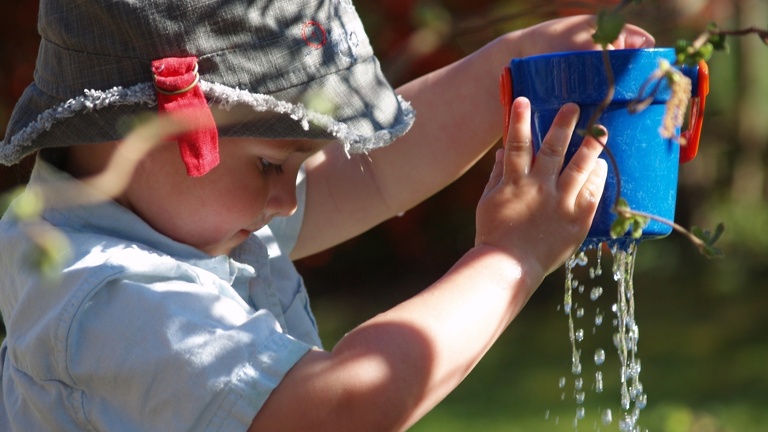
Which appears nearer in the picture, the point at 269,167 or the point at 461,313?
the point at 461,313

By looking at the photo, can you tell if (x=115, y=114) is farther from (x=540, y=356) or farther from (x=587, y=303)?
(x=587, y=303)

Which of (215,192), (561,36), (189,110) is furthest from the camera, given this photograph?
(561,36)

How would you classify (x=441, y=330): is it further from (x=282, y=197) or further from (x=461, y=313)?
(x=282, y=197)

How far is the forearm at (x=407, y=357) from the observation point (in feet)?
5.31

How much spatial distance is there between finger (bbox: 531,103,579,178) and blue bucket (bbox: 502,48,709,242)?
0.02 metres

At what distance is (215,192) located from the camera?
74.2 inches

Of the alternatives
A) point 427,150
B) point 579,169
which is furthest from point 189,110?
point 427,150

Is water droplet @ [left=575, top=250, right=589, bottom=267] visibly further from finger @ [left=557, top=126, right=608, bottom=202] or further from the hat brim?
the hat brim

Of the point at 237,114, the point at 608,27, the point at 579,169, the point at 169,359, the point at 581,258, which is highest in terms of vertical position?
the point at 608,27

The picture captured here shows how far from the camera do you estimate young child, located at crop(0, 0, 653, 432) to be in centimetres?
164

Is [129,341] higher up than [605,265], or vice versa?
[129,341]

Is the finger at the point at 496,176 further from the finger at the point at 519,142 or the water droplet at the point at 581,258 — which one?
the water droplet at the point at 581,258

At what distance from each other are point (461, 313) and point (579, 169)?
30 centimetres

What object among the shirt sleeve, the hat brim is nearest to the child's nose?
the hat brim
